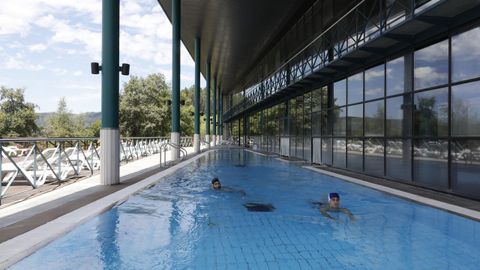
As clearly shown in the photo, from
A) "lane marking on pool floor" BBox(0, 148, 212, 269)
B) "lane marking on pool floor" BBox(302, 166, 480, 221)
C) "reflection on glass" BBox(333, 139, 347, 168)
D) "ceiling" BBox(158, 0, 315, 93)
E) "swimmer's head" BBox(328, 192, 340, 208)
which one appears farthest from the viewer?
"ceiling" BBox(158, 0, 315, 93)

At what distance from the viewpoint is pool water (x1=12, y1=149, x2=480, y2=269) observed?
4.12m

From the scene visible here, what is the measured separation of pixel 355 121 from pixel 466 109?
16.1ft

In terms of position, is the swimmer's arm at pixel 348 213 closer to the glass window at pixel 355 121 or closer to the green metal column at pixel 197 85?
the glass window at pixel 355 121

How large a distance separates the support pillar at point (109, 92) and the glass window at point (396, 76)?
7.31 metres

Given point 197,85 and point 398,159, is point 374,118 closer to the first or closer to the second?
point 398,159

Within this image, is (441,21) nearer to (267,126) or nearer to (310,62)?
(310,62)

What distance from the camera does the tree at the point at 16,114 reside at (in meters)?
42.9

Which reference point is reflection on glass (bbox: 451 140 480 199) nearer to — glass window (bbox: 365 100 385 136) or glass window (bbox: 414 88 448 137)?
glass window (bbox: 414 88 448 137)

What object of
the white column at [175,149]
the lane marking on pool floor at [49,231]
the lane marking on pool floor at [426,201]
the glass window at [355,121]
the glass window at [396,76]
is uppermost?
the glass window at [396,76]

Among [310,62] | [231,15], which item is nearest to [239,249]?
[310,62]

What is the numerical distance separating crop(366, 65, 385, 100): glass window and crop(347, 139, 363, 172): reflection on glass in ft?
5.10

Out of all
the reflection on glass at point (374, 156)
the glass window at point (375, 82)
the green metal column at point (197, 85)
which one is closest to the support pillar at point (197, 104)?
the green metal column at point (197, 85)

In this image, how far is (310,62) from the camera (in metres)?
15.5

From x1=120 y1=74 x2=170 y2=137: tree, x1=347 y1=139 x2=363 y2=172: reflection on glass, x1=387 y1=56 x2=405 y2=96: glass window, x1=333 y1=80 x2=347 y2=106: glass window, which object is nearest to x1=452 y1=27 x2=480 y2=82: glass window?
x1=387 y1=56 x2=405 y2=96: glass window
